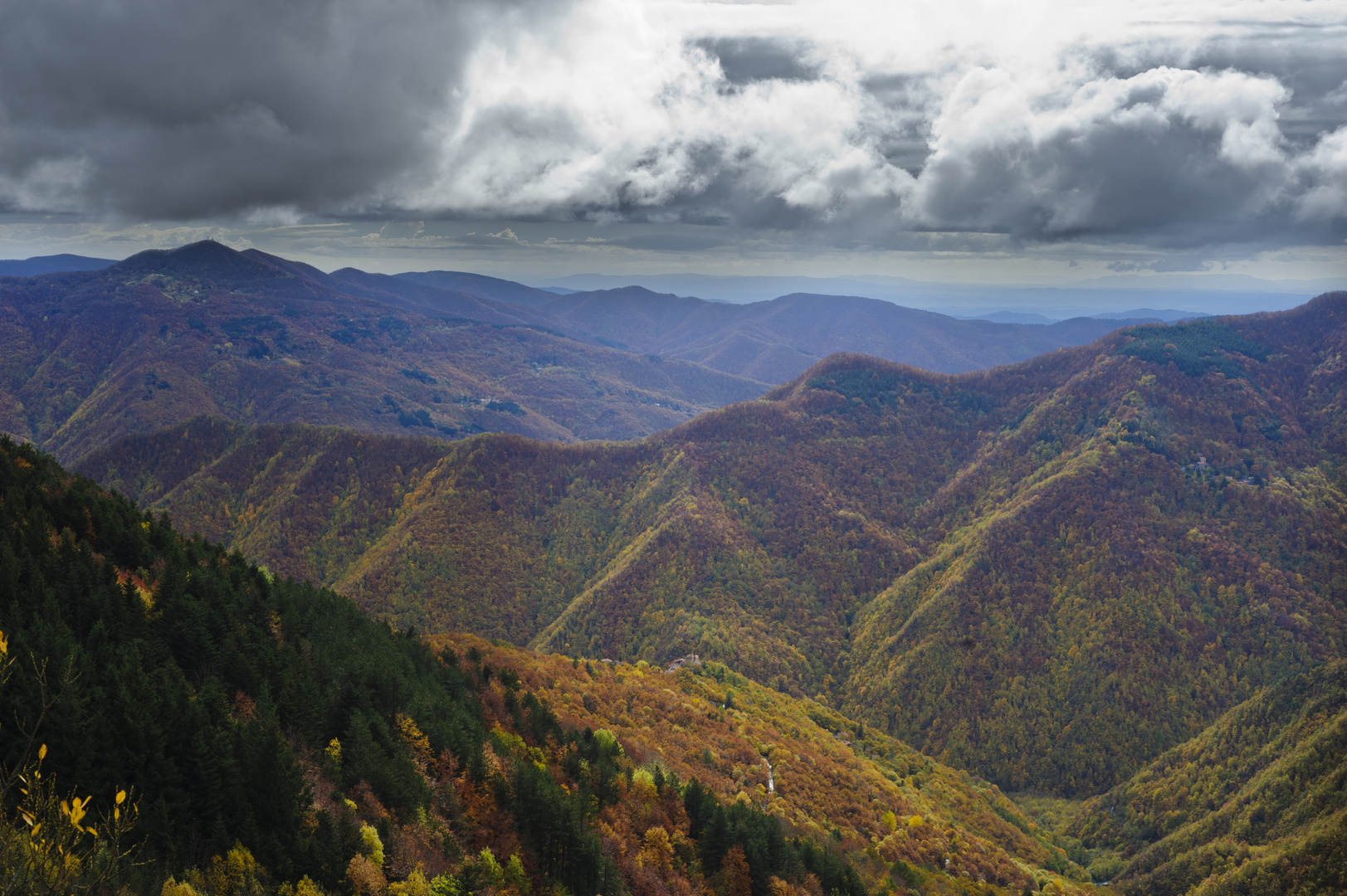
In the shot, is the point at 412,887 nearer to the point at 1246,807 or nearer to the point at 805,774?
the point at 805,774

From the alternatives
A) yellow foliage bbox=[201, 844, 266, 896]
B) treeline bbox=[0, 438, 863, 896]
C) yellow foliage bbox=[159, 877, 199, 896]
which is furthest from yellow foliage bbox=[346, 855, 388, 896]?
yellow foliage bbox=[159, 877, 199, 896]

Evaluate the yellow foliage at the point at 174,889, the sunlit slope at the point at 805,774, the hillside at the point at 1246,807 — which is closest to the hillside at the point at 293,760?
the yellow foliage at the point at 174,889

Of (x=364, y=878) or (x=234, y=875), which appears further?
(x=364, y=878)

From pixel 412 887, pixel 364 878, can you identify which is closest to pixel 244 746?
pixel 364 878

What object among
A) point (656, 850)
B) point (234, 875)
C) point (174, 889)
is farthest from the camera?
point (656, 850)

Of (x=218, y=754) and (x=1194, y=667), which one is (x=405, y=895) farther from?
(x=1194, y=667)

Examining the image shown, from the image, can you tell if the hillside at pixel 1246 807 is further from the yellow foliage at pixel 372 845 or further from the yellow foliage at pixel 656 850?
the yellow foliage at pixel 372 845

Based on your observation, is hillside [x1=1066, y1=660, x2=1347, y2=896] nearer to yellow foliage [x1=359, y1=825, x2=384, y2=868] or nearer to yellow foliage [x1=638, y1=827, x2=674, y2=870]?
yellow foliage [x1=638, y1=827, x2=674, y2=870]

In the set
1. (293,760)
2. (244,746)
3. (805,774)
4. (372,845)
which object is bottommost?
(805,774)
